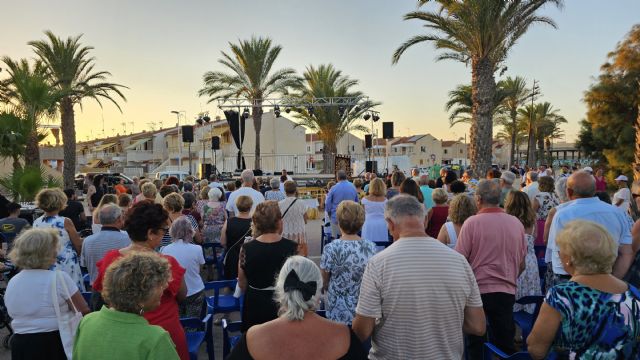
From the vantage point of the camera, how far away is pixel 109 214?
4.26 metres

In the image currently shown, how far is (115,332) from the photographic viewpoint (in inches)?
82.4

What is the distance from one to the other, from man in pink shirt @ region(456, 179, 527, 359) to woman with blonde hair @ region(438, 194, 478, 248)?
604 mm

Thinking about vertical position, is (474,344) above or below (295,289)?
below

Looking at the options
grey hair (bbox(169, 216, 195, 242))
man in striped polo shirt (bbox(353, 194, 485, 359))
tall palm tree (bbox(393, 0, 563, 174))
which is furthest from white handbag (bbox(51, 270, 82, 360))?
tall palm tree (bbox(393, 0, 563, 174))

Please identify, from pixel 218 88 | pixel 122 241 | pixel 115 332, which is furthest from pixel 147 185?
pixel 218 88

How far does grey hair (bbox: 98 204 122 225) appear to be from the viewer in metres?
4.23

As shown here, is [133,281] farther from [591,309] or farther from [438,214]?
[438,214]

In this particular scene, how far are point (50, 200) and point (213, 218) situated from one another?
258cm

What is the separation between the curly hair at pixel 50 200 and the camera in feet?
15.0

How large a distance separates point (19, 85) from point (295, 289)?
42.2 ft

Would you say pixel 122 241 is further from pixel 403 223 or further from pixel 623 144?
pixel 623 144

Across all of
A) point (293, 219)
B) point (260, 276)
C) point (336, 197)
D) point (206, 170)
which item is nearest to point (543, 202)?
point (336, 197)

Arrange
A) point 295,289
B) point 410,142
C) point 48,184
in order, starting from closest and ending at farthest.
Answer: point 295,289 < point 48,184 < point 410,142

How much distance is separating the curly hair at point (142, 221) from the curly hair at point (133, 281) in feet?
3.47
